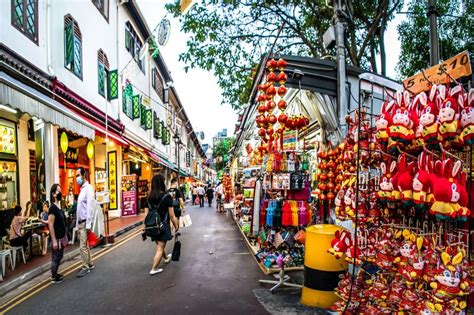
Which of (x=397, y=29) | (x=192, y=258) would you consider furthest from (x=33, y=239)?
(x=397, y=29)

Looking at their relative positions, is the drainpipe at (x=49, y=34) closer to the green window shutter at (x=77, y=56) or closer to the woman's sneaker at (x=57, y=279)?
the green window shutter at (x=77, y=56)

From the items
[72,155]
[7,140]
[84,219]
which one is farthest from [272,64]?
[72,155]

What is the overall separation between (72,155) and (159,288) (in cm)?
985

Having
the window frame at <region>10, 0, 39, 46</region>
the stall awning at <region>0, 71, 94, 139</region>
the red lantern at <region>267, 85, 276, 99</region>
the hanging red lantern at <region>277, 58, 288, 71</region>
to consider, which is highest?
the window frame at <region>10, 0, 39, 46</region>

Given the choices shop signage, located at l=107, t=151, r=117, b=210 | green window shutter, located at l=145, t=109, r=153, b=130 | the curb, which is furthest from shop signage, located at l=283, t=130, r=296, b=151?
green window shutter, located at l=145, t=109, r=153, b=130

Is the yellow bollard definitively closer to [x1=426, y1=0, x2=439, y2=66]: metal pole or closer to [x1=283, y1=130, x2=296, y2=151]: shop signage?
[x1=426, y1=0, x2=439, y2=66]: metal pole

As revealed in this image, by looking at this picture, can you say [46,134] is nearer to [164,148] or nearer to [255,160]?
[255,160]

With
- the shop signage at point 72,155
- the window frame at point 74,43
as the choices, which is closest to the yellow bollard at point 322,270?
the window frame at point 74,43

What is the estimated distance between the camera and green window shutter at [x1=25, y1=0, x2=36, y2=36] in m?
8.70

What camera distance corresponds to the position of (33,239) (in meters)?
8.62

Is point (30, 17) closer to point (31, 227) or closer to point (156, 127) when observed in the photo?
point (31, 227)

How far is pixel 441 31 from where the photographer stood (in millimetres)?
11008

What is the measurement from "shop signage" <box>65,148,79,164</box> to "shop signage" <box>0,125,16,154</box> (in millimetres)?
3535

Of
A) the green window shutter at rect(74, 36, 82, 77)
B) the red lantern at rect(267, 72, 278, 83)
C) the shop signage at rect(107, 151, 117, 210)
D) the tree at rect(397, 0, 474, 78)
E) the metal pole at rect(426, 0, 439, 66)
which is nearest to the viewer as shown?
the metal pole at rect(426, 0, 439, 66)
